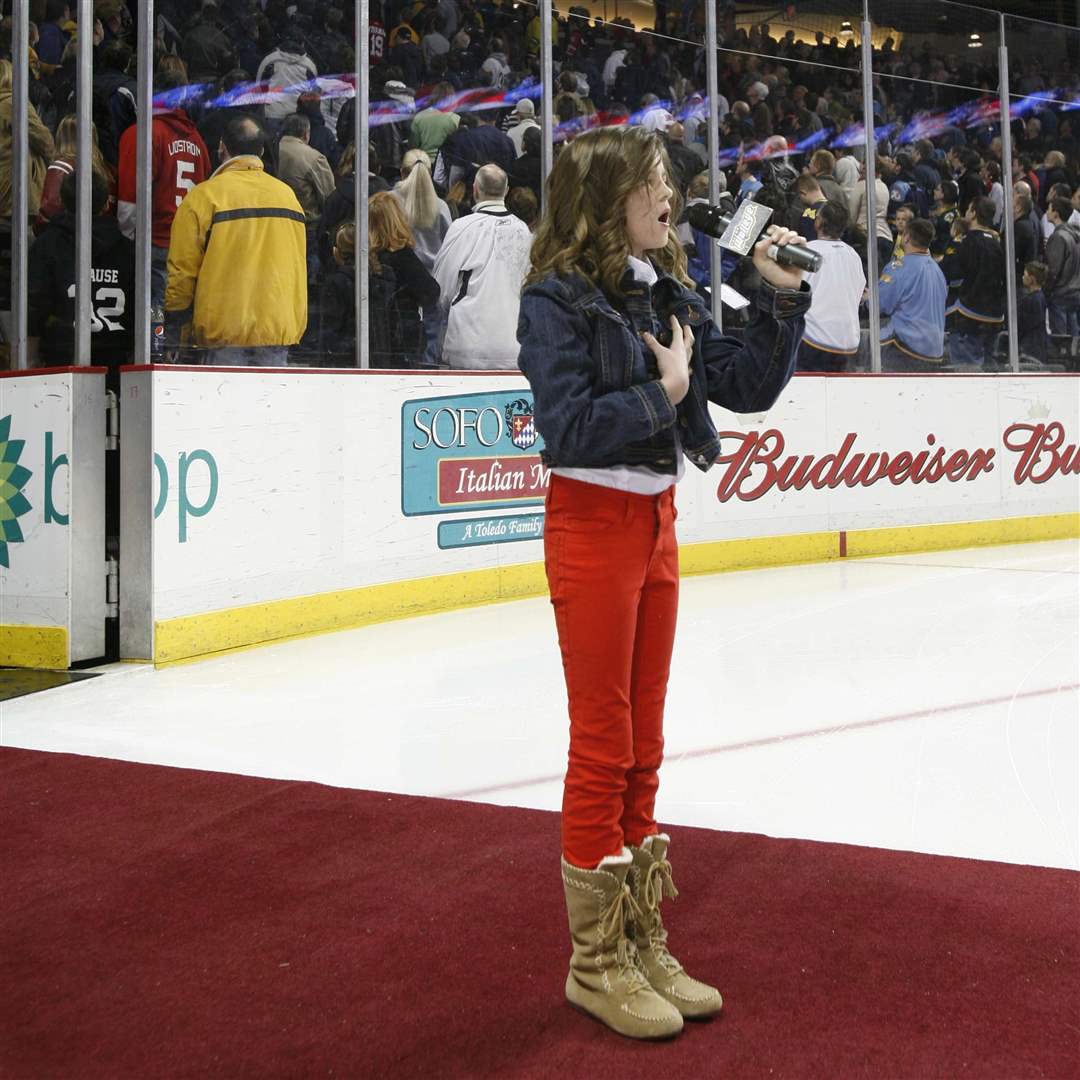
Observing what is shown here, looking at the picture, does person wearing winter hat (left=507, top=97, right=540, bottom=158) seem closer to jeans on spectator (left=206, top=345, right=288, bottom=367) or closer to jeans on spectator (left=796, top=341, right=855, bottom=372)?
jeans on spectator (left=206, top=345, right=288, bottom=367)

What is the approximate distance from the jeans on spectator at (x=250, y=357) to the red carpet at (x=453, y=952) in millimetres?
2682

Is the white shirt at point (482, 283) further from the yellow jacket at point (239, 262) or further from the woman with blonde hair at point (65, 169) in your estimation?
the woman with blonde hair at point (65, 169)

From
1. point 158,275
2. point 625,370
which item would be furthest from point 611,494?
point 158,275

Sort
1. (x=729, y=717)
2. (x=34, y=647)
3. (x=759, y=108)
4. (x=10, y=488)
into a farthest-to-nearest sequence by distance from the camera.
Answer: (x=759, y=108), (x=10, y=488), (x=34, y=647), (x=729, y=717)

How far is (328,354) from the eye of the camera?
20.1 ft

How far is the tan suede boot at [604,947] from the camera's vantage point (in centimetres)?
197

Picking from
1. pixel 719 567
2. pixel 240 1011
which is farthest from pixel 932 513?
pixel 240 1011

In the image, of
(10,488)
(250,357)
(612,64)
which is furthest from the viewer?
(612,64)

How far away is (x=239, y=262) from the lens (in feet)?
18.6

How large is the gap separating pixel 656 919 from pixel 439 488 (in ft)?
14.9

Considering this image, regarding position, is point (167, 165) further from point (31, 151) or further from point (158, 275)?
point (31, 151)

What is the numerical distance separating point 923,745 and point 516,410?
3612 millimetres

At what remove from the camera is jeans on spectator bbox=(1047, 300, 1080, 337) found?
969 centimetres

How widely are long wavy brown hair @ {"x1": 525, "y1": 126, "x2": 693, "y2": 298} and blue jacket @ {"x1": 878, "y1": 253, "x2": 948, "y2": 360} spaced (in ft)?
23.5
